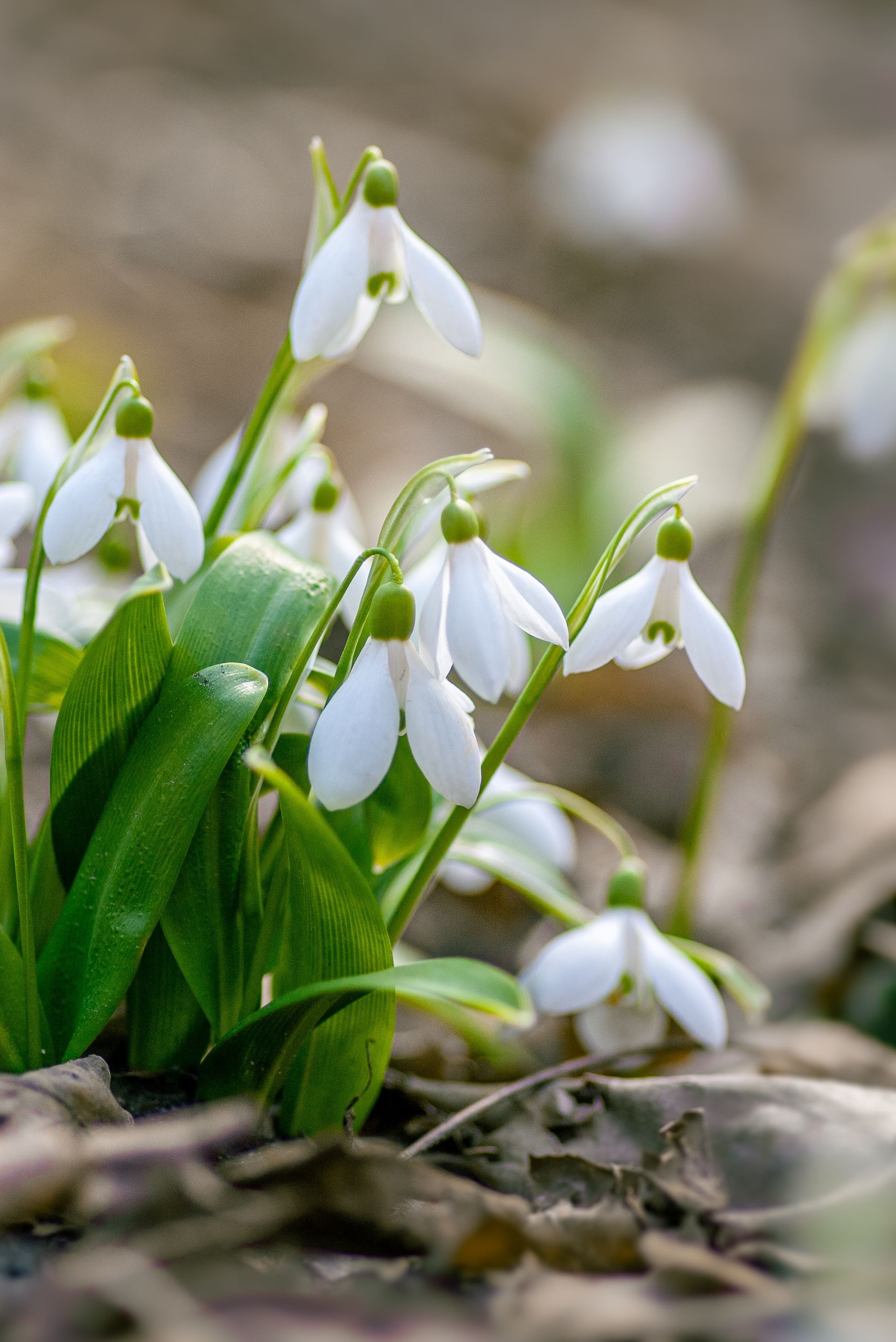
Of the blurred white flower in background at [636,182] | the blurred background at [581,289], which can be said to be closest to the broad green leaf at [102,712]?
the blurred background at [581,289]

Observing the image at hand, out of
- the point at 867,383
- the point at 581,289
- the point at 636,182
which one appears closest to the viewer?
the point at 867,383

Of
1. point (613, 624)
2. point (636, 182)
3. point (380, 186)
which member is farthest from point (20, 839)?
point (636, 182)

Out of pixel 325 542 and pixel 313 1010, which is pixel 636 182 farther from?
pixel 313 1010

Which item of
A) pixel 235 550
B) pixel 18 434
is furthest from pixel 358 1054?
pixel 18 434

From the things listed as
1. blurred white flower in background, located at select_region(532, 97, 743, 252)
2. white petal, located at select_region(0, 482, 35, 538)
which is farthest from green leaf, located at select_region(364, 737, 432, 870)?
blurred white flower in background, located at select_region(532, 97, 743, 252)

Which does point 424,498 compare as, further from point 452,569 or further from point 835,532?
point 835,532

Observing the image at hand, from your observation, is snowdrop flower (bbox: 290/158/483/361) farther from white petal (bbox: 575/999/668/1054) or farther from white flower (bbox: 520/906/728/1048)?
white petal (bbox: 575/999/668/1054)

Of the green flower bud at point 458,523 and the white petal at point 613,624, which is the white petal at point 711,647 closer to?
the white petal at point 613,624
